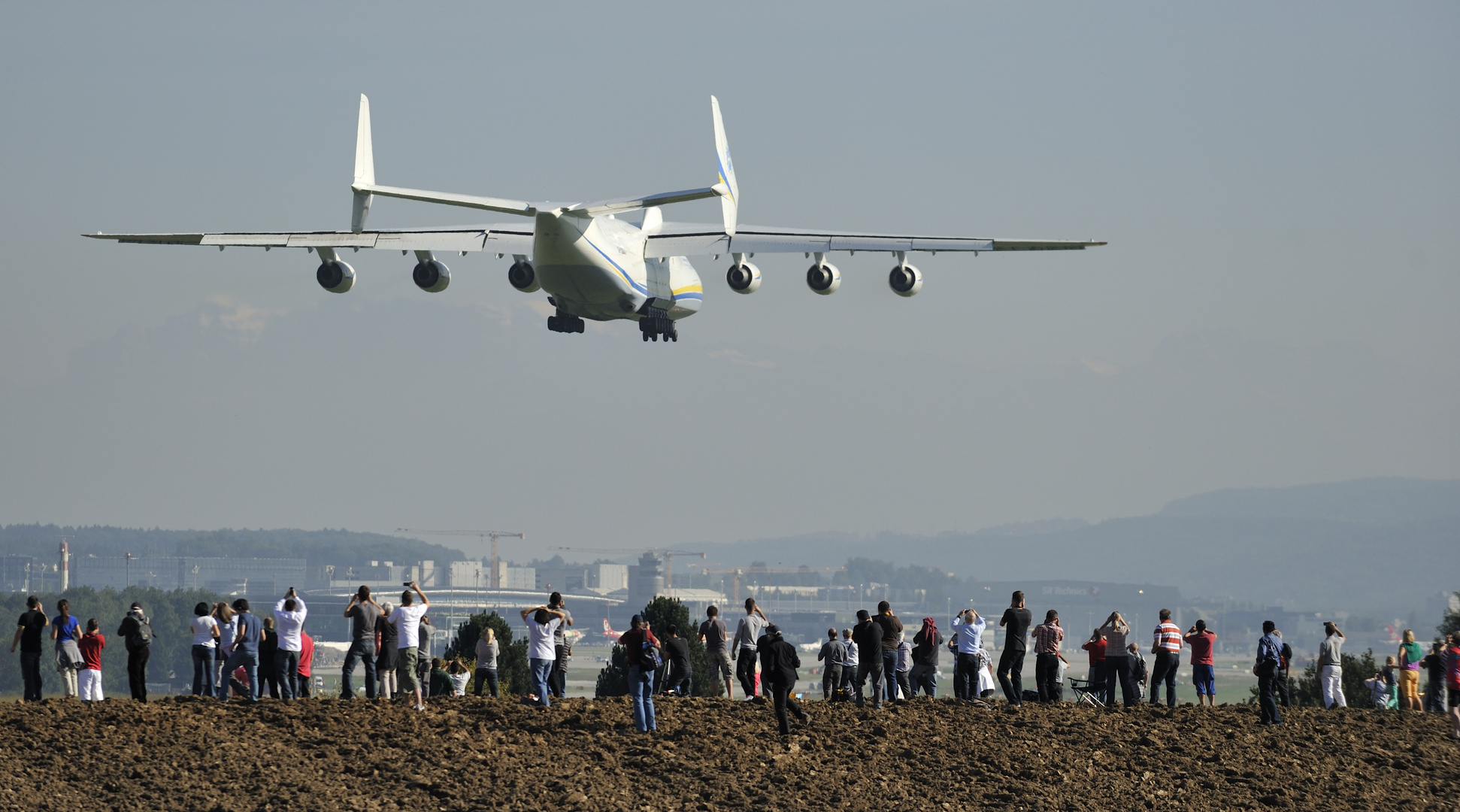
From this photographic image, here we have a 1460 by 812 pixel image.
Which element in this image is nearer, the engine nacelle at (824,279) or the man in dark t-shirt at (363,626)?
the man in dark t-shirt at (363,626)

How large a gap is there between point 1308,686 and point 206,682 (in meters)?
38.0

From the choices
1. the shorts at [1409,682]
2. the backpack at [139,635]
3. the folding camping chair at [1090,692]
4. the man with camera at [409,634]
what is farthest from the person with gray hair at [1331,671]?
the backpack at [139,635]

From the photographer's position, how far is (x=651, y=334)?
4456 centimetres

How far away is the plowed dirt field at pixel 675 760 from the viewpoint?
18078 millimetres

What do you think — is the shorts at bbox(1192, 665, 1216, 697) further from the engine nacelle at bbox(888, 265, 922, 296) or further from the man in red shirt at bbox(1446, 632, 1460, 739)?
the engine nacelle at bbox(888, 265, 922, 296)

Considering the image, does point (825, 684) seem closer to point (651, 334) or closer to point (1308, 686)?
point (651, 334)

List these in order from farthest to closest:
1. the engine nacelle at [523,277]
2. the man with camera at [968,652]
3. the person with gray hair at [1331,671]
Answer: the engine nacelle at [523,277] < the person with gray hair at [1331,671] < the man with camera at [968,652]

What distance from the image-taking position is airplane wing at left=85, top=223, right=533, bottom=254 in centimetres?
3838

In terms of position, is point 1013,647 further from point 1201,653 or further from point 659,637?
point 659,637

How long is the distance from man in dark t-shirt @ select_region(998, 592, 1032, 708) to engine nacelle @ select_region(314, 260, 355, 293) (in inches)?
922

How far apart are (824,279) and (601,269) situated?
638cm

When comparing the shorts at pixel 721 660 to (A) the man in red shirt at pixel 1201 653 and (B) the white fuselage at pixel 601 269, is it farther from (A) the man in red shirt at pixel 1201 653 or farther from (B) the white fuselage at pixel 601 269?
(B) the white fuselage at pixel 601 269

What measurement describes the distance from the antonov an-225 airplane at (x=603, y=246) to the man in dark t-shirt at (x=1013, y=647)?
17.2 m

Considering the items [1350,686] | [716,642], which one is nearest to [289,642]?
[716,642]
